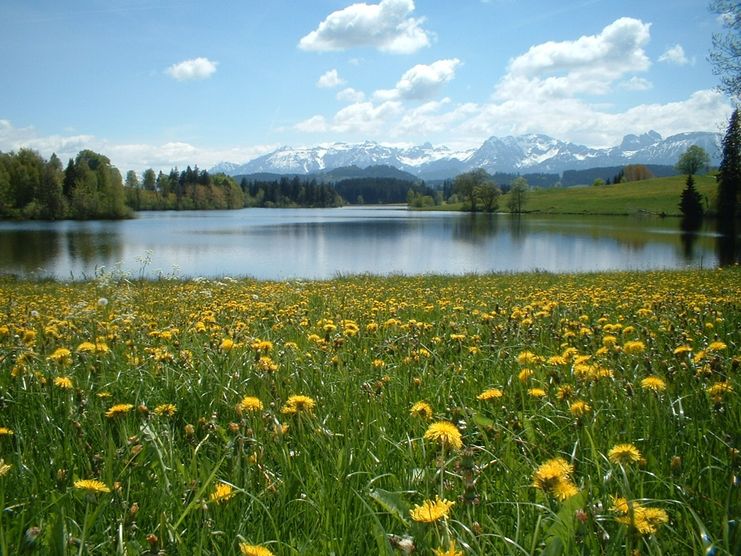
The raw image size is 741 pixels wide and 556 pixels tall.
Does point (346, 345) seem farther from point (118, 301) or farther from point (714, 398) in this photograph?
point (118, 301)

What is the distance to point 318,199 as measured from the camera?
19612 cm

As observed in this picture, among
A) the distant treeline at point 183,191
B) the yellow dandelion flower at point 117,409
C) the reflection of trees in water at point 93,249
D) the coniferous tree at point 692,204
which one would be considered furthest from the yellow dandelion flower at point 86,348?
the distant treeline at point 183,191

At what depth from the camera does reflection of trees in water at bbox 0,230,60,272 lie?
26.1 m

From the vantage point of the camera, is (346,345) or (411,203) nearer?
(346,345)

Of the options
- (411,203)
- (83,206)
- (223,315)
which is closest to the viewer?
(223,315)

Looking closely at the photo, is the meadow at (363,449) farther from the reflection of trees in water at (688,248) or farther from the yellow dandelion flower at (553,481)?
the reflection of trees in water at (688,248)

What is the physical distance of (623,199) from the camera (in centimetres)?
10194

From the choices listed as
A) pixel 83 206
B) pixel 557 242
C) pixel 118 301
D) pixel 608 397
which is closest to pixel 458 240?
pixel 557 242

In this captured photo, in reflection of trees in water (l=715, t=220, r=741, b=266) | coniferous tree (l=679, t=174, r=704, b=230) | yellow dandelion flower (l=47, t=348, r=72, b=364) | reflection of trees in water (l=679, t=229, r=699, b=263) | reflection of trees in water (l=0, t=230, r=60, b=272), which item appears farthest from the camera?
coniferous tree (l=679, t=174, r=704, b=230)

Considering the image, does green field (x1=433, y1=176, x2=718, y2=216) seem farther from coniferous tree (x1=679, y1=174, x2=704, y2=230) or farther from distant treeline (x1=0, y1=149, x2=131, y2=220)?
A: distant treeline (x1=0, y1=149, x2=131, y2=220)

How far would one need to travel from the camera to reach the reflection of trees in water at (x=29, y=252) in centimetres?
2609

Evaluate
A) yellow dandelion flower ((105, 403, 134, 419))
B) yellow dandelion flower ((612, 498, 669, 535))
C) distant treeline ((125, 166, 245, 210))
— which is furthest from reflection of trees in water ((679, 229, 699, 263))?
distant treeline ((125, 166, 245, 210))

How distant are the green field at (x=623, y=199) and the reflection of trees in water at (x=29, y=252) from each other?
8354cm

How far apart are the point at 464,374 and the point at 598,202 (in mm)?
113343
